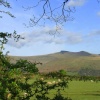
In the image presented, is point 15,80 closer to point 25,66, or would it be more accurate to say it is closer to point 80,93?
point 25,66

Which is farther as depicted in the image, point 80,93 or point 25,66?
point 80,93

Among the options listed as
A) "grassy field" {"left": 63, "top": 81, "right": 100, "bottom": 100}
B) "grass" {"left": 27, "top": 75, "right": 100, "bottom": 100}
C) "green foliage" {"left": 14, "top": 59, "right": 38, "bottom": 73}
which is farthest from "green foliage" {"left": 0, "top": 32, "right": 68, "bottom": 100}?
"grassy field" {"left": 63, "top": 81, "right": 100, "bottom": 100}

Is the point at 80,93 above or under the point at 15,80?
under

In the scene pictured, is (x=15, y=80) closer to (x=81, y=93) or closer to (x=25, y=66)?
(x=25, y=66)

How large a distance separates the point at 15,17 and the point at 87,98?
35.0 feet

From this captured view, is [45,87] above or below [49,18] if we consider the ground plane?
below

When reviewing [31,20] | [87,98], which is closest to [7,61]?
[31,20]

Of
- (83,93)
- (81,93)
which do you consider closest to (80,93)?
(81,93)

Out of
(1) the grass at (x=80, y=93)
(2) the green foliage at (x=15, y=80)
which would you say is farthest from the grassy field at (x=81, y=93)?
(2) the green foliage at (x=15, y=80)

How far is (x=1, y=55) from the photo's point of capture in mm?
6141

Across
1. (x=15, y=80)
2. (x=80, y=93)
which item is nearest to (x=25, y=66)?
(x=15, y=80)

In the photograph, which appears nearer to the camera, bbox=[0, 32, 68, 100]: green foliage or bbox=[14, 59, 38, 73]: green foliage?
bbox=[0, 32, 68, 100]: green foliage

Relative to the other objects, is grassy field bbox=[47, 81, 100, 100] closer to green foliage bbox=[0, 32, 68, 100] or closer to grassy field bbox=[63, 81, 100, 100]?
grassy field bbox=[63, 81, 100, 100]

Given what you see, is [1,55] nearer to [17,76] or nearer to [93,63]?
[17,76]
